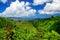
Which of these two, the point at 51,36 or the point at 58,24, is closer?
the point at 51,36

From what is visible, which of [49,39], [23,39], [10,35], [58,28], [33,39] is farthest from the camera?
[58,28]

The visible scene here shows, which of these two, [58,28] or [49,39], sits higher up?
[49,39]

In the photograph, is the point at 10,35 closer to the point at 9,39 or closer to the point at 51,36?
the point at 9,39

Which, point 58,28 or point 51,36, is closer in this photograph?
point 51,36

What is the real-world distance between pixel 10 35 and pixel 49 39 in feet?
42.0

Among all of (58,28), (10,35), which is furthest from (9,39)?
(58,28)

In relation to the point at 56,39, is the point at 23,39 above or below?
below

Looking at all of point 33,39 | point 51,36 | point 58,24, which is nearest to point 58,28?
point 58,24

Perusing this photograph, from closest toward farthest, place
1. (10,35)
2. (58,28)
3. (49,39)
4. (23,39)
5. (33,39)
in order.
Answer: (49,39) → (10,35) → (33,39) → (23,39) → (58,28)

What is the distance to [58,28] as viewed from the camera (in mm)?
134000

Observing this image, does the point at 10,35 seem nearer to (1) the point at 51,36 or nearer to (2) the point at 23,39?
(1) the point at 51,36

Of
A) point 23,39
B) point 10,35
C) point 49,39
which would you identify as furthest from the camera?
point 23,39

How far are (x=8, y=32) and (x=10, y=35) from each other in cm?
205

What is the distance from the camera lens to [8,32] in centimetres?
6178
